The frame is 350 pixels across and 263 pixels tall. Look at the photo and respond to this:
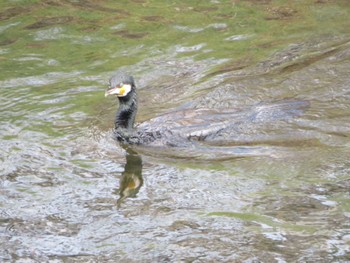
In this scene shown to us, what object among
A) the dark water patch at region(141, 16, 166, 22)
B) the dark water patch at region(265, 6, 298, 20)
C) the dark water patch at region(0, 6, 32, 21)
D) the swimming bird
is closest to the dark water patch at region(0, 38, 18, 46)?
the dark water patch at region(0, 6, 32, 21)

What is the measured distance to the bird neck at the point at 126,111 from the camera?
11.1 m

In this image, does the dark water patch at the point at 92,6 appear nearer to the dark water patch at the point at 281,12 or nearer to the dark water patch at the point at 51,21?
the dark water patch at the point at 51,21

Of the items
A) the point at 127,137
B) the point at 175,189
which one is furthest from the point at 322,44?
the point at 175,189

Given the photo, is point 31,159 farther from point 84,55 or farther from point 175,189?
point 84,55

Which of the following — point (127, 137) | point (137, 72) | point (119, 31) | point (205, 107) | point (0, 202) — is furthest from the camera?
point (119, 31)

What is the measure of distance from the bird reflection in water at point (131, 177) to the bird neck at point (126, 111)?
401 millimetres

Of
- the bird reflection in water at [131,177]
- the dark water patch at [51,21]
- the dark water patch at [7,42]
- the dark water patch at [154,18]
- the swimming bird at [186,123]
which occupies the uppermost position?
the dark water patch at [51,21]

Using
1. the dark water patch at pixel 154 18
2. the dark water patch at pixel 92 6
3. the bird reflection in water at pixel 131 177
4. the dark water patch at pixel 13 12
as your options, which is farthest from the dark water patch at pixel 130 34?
the bird reflection in water at pixel 131 177

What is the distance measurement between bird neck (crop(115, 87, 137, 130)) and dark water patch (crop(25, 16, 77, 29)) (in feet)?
18.2

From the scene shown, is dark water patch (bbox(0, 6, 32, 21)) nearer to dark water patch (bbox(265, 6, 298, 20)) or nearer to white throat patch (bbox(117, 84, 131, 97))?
dark water patch (bbox(265, 6, 298, 20))

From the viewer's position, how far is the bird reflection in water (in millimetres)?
9234

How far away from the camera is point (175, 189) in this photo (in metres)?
9.19

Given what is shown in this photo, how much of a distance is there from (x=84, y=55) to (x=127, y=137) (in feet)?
13.0

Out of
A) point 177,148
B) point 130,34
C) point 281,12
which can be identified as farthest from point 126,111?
point 281,12
